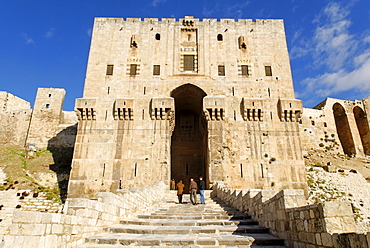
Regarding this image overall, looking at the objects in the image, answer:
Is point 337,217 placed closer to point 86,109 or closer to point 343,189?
point 86,109

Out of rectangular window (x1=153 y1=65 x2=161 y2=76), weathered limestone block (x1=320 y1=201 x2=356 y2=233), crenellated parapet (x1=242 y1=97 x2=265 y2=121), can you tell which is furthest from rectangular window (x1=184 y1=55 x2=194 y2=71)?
weathered limestone block (x1=320 y1=201 x2=356 y2=233)

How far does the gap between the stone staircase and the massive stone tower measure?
336 inches

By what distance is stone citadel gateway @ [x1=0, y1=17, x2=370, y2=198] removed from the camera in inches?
672

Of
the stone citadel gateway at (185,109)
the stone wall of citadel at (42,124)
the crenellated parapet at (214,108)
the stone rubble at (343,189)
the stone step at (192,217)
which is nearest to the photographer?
the stone step at (192,217)

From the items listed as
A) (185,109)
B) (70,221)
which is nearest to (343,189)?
(185,109)

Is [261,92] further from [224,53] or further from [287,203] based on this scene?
[287,203]

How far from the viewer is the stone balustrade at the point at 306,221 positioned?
3.86 metres

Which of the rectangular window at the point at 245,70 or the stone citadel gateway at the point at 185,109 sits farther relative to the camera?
the rectangular window at the point at 245,70

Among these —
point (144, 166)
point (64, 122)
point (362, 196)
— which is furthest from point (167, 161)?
point (64, 122)

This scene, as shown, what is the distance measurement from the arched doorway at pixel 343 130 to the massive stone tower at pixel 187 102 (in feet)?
64.5

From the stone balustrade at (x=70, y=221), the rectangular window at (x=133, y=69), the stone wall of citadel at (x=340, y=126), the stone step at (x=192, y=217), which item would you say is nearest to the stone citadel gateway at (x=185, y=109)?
the rectangular window at (x=133, y=69)

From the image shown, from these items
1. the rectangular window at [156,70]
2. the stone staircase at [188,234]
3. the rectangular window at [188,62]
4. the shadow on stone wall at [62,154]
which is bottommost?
the stone staircase at [188,234]

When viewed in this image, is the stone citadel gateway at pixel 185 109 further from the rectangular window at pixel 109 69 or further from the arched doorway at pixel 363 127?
the arched doorway at pixel 363 127

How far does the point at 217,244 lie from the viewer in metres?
5.54
